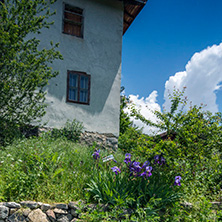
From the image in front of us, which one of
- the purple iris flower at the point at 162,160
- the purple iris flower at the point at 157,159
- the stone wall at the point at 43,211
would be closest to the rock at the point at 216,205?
the purple iris flower at the point at 162,160

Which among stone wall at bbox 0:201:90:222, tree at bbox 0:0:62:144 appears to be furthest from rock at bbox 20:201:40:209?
tree at bbox 0:0:62:144

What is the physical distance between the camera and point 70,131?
9625 millimetres

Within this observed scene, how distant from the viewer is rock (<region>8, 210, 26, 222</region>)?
14.3 feet

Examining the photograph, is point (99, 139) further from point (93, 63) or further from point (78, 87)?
point (93, 63)

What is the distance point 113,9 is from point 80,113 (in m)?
5.06

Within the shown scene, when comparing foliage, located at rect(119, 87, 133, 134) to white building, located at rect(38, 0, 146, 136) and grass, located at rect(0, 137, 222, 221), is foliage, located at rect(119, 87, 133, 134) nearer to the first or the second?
white building, located at rect(38, 0, 146, 136)

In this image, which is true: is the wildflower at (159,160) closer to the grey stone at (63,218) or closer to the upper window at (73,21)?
the grey stone at (63,218)

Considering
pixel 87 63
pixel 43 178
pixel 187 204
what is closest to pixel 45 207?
pixel 43 178

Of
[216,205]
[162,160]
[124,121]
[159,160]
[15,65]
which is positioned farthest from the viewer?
[124,121]

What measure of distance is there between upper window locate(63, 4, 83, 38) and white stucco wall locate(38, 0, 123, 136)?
19cm

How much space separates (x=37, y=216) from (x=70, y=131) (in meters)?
5.33

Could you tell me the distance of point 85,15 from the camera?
10.8 m

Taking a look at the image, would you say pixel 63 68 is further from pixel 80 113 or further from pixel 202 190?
pixel 202 190

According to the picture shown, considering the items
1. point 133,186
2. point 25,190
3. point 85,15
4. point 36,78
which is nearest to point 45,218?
point 25,190
